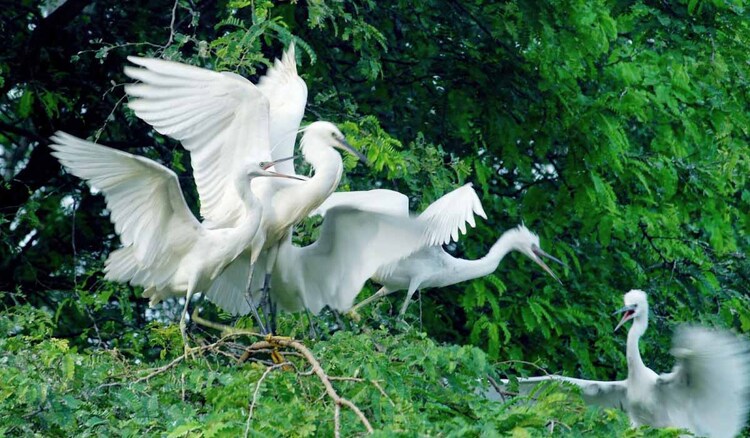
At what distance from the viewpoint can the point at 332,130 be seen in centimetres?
639

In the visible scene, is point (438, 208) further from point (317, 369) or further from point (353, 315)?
point (317, 369)

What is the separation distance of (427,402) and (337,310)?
265 cm

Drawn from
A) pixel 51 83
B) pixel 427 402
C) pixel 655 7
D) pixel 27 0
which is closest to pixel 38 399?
pixel 427 402

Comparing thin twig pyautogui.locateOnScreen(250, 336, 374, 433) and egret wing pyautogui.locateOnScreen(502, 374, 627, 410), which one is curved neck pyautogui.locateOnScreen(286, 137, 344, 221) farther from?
thin twig pyautogui.locateOnScreen(250, 336, 374, 433)

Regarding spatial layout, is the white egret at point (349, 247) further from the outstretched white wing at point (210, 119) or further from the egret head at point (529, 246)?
the egret head at point (529, 246)

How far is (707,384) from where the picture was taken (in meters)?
6.03

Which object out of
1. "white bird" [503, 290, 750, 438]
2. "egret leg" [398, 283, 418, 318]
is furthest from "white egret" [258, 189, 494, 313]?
"white bird" [503, 290, 750, 438]

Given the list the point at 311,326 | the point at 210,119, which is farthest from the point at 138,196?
the point at 311,326

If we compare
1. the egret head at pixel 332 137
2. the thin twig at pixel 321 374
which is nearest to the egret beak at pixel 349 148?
the egret head at pixel 332 137

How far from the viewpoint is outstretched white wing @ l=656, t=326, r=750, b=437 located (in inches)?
218

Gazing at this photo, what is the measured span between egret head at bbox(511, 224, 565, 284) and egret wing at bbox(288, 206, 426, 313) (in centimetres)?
135

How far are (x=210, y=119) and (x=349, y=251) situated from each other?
3.08ft

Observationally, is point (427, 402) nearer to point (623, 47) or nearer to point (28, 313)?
point (28, 313)

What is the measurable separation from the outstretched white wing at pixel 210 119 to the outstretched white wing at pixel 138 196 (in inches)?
14.8
